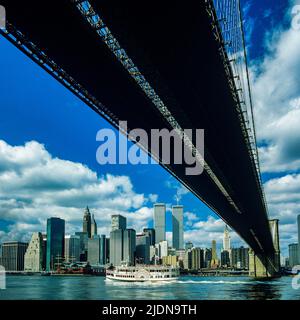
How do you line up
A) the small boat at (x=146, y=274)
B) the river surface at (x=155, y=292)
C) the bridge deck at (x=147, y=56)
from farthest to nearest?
1. the small boat at (x=146, y=274)
2. the river surface at (x=155, y=292)
3. the bridge deck at (x=147, y=56)

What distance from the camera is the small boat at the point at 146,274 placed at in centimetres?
6506

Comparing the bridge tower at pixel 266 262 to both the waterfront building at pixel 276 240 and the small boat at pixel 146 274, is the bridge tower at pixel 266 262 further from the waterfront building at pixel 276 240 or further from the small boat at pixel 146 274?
the small boat at pixel 146 274

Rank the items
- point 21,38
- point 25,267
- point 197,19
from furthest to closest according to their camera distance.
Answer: point 25,267 → point 21,38 → point 197,19

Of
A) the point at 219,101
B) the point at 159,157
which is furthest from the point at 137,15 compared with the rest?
the point at 159,157

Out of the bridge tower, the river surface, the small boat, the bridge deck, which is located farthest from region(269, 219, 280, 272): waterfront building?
the bridge deck

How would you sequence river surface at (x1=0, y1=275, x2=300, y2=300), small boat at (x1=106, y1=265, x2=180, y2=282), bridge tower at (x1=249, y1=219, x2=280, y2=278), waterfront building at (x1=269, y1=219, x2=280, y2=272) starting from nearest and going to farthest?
river surface at (x1=0, y1=275, x2=300, y2=300)
small boat at (x1=106, y1=265, x2=180, y2=282)
waterfront building at (x1=269, y1=219, x2=280, y2=272)
bridge tower at (x1=249, y1=219, x2=280, y2=278)

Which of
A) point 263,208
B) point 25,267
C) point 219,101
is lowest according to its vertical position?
point 25,267

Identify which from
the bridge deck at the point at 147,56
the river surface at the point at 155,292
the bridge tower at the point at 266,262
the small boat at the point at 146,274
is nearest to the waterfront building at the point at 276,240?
the bridge tower at the point at 266,262

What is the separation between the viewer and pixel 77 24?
15648 mm

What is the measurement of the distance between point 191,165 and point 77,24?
70.4 feet

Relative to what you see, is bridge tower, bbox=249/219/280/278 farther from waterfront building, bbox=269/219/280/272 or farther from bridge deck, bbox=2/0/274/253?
bridge deck, bbox=2/0/274/253

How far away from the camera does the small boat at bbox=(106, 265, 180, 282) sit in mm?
65062

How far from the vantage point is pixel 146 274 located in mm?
65812
